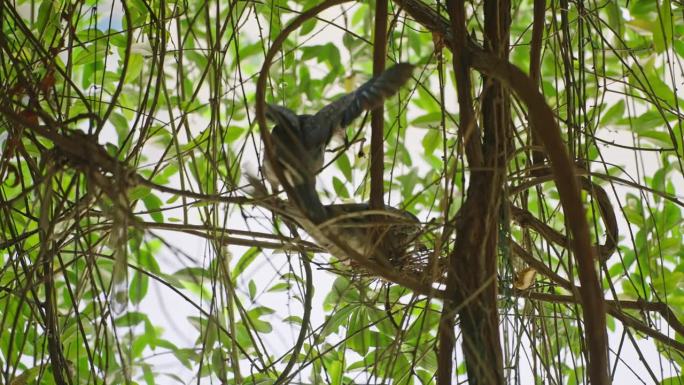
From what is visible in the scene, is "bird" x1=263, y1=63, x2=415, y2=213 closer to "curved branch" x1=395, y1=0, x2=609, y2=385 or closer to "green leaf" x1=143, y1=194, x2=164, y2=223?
"curved branch" x1=395, y1=0, x2=609, y2=385

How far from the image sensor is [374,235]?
74 cm

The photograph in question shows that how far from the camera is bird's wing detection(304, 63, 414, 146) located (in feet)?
1.88

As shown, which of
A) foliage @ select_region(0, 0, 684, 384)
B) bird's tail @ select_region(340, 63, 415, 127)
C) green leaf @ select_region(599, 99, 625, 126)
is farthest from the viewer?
green leaf @ select_region(599, 99, 625, 126)

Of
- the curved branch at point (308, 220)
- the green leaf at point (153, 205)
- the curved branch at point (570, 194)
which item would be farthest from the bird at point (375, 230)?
the green leaf at point (153, 205)

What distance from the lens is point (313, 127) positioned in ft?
2.11

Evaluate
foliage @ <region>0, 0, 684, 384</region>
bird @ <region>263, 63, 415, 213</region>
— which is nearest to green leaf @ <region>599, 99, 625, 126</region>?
foliage @ <region>0, 0, 684, 384</region>

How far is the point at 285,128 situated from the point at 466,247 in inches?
7.8

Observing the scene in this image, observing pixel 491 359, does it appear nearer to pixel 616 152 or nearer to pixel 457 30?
pixel 457 30

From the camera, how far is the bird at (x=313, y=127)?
577mm

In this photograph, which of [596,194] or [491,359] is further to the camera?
[596,194]

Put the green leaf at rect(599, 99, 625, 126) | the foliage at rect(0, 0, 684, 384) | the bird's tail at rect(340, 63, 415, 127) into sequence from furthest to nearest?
1. the green leaf at rect(599, 99, 625, 126)
2. the foliage at rect(0, 0, 684, 384)
3. the bird's tail at rect(340, 63, 415, 127)

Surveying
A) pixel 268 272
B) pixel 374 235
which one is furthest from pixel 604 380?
pixel 268 272

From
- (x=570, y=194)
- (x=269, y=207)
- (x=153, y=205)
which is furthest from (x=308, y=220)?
(x=153, y=205)

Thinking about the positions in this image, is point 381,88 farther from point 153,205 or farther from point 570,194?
point 153,205
